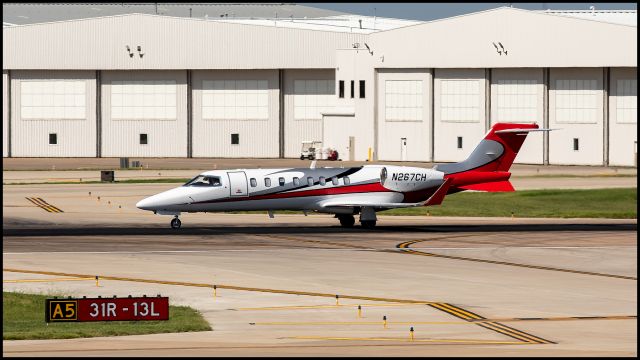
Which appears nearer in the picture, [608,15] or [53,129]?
[608,15]

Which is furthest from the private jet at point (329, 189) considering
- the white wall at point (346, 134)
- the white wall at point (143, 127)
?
the white wall at point (143, 127)

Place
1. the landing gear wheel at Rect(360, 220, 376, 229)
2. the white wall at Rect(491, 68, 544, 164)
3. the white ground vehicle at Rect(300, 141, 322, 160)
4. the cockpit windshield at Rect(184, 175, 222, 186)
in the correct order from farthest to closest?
1. the white ground vehicle at Rect(300, 141, 322, 160)
2. the white wall at Rect(491, 68, 544, 164)
3. the landing gear wheel at Rect(360, 220, 376, 229)
4. the cockpit windshield at Rect(184, 175, 222, 186)

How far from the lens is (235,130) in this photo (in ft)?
415

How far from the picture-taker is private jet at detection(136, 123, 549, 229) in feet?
184

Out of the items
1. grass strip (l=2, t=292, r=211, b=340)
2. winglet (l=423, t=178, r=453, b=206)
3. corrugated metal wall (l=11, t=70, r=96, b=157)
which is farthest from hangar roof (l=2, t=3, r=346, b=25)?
grass strip (l=2, t=292, r=211, b=340)

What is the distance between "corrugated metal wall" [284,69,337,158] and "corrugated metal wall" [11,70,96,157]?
17.6 meters

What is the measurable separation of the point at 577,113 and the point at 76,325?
81.5m

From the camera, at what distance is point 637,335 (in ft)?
105

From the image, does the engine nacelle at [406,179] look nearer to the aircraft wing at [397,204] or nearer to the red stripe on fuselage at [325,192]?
the red stripe on fuselage at [325,192]

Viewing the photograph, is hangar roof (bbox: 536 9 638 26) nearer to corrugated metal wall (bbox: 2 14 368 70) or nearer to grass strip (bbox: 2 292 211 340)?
corrugated metal wall (bbox: 2 14 368 70)

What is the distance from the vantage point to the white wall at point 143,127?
4963 inches

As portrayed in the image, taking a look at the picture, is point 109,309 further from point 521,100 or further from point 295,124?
point 295,124

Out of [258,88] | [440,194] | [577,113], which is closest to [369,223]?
[440,194]

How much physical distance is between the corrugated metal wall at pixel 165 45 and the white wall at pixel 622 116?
79.7 ft
